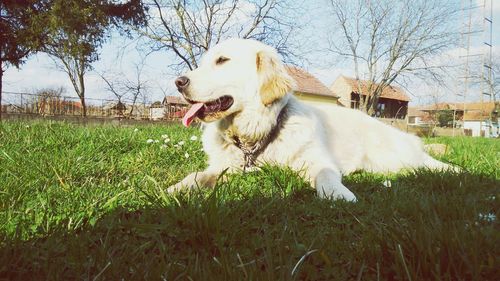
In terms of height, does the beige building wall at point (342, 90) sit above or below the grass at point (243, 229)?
above

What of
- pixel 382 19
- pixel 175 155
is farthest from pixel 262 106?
pixel 382 19

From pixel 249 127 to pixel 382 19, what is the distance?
32.1m

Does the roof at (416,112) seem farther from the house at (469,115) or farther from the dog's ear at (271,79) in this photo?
the dog's ear at (271,79)

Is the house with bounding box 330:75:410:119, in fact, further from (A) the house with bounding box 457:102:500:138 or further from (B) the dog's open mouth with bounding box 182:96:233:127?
(B) the dog's open mouth with bounding box 182:96:233:127

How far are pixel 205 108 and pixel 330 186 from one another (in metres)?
1.41

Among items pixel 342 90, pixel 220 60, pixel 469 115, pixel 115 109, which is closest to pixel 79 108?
pixel 115 109

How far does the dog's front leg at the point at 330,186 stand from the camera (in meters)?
2.61

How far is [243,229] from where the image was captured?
1788 mm

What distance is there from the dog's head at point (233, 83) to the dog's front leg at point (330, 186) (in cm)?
91

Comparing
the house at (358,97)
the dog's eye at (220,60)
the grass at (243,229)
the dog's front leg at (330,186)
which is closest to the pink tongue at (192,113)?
the dog's eye at (220,60)

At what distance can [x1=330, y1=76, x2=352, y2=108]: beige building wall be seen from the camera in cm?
5581

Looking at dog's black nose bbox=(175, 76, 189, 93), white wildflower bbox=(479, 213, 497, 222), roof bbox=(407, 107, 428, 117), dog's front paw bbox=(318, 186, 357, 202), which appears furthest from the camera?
roof bbox=(407, 107, 428, 117)

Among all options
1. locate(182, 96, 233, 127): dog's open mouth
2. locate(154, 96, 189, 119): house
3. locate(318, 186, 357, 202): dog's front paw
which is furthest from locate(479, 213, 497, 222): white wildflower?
locate(154, 96, 189, 119): house

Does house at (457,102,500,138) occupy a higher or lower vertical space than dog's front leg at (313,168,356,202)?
higher
